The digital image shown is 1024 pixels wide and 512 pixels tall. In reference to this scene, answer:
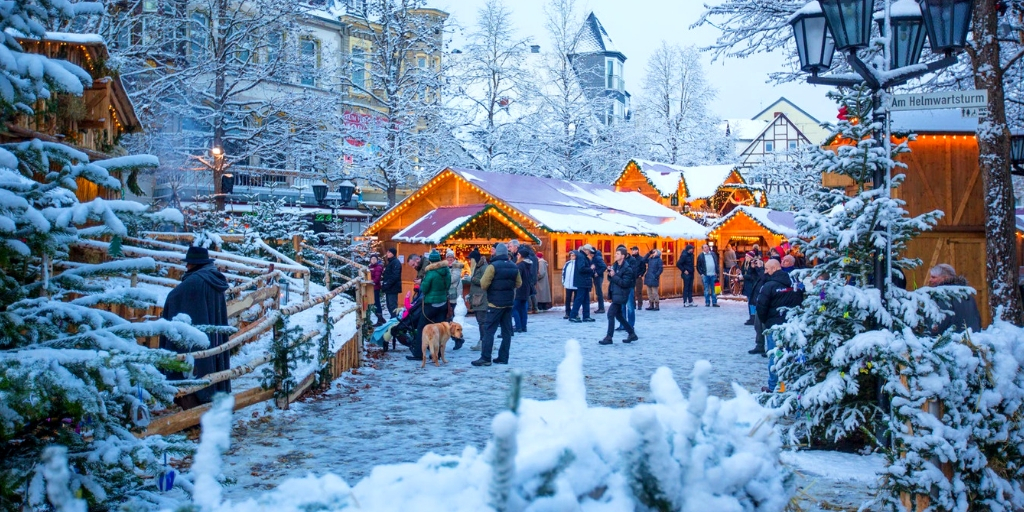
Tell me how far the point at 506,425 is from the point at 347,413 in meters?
7.19

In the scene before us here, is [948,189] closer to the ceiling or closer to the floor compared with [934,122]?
closer to the floor

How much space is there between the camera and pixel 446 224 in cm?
2311

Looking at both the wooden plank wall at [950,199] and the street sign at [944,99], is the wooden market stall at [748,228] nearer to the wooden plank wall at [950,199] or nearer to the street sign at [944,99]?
the wooden plank wall at [950,199]

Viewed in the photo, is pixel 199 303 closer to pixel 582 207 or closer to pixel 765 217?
pixel 582 207

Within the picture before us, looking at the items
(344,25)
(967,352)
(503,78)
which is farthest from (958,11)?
(344,25)

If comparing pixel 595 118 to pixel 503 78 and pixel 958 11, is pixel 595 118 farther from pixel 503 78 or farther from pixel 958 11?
pixel 958 11

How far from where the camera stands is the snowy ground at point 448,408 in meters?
6.11

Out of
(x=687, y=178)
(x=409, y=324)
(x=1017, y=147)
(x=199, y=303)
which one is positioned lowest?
(x=409, y=324)

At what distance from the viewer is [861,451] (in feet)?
21.7

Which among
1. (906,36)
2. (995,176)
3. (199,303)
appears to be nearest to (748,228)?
(995,176)

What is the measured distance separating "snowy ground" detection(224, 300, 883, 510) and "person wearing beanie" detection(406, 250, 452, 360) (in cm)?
56

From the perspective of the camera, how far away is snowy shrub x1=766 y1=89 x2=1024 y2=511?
3.91 metres

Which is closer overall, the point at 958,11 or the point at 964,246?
the point at 958,11

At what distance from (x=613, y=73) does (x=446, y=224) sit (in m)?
47.6
